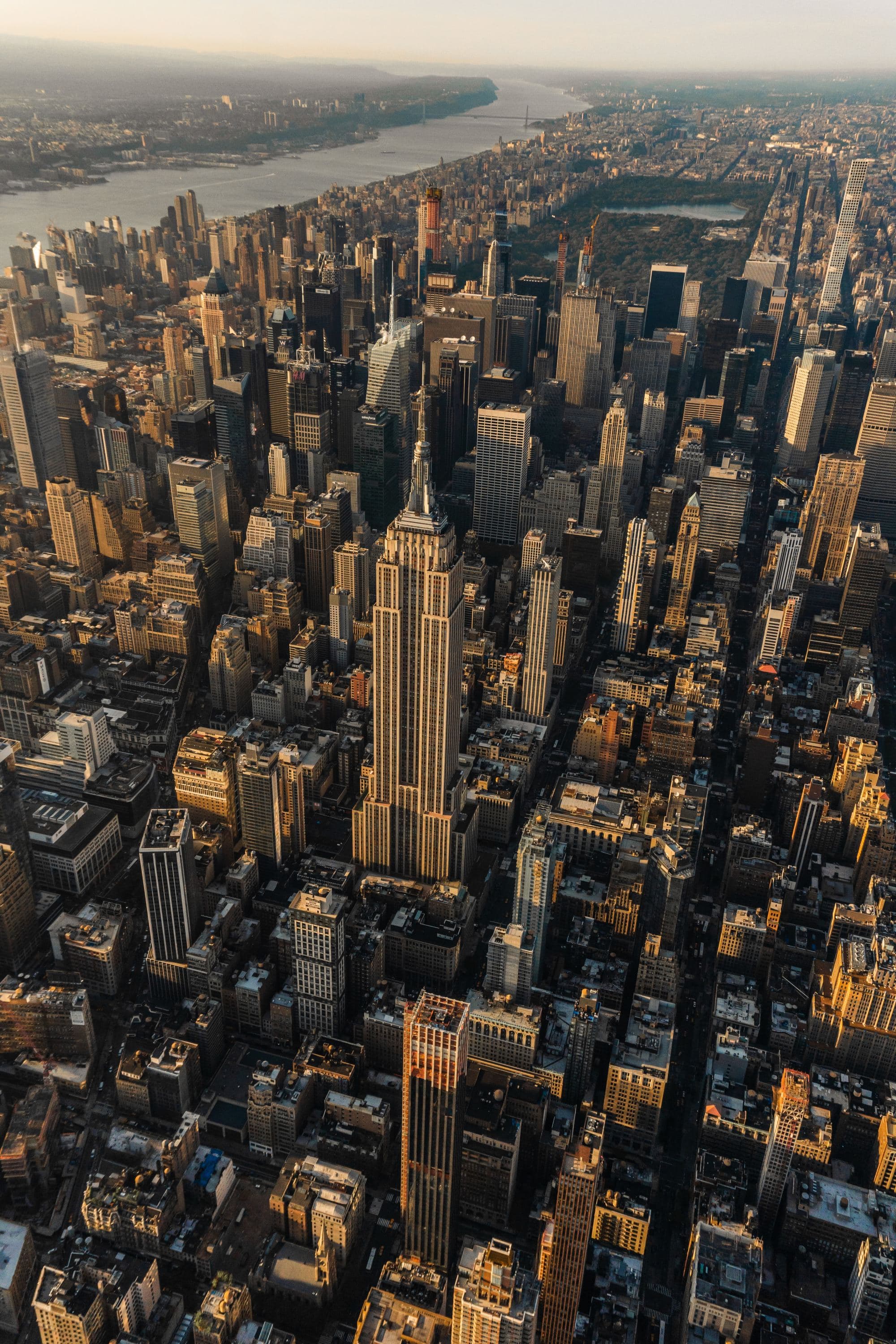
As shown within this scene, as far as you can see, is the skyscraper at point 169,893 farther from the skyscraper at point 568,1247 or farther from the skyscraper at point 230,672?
the skyscraper at point 568,1247

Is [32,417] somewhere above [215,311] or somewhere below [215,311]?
below

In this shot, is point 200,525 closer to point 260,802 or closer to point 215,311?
point 260,802

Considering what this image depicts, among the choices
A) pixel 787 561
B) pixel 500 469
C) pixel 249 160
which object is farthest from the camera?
pixel 249 160

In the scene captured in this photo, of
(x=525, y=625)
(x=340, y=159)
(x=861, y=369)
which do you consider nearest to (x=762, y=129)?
(x=340, y=159)

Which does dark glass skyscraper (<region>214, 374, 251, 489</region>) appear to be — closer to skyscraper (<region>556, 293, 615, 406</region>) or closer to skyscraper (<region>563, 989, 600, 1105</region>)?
skyscraper (<region>556, 293, 615, 406</region>)

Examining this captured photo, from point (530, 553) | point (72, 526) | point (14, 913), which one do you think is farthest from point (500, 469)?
point (14, 913)

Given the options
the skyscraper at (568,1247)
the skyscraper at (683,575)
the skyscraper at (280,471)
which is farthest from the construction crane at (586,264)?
the skyscraper at (568,1247)

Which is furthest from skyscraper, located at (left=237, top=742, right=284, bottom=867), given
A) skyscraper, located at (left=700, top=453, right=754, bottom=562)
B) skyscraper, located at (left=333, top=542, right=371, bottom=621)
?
skyscraper, located at (left=700, top=453, right=754, bottom=562)
